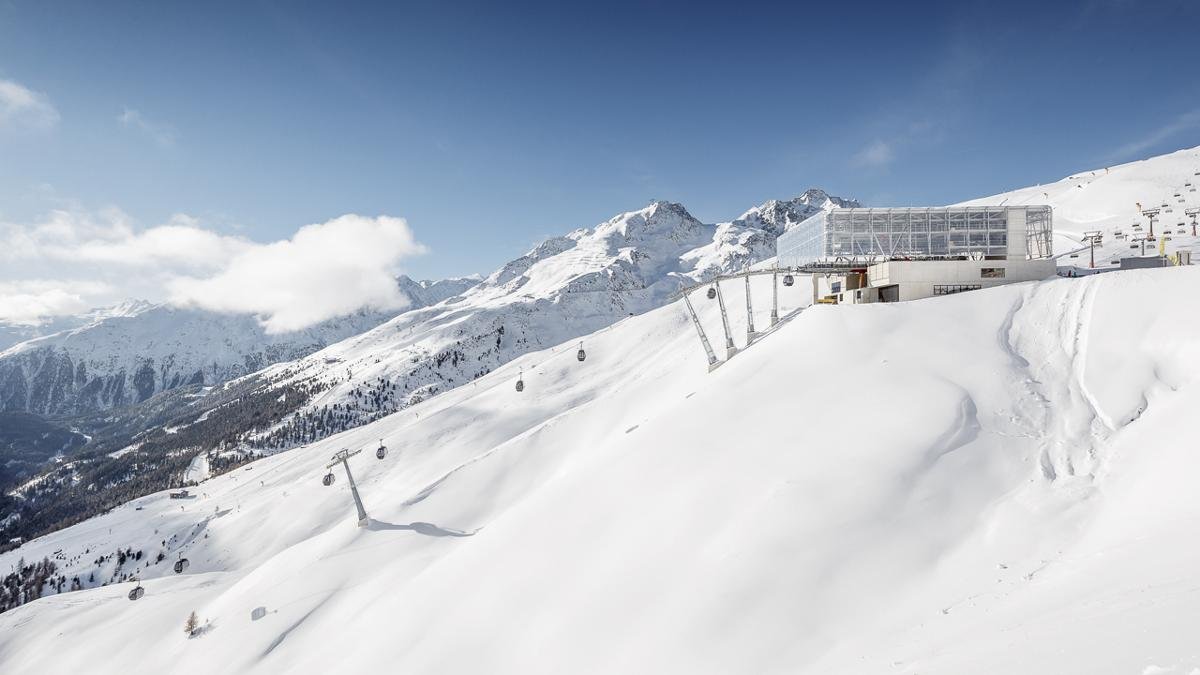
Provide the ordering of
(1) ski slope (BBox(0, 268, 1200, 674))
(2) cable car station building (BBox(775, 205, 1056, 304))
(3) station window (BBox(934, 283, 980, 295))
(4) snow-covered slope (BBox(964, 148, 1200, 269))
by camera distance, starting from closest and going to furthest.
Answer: (1) ski slope (BBox(0, 268, 1200, 674))
(3) station window (BBox(934, 283, 980, 295))
(2) cable car station building (BBox(775, 205, 1056, 304))
(4) snow-covered slope (BBox(964, 148, 1200, 269))

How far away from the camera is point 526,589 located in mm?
19750

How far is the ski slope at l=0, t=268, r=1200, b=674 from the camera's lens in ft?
42.3

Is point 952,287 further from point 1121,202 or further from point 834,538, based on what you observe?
point 1121,202

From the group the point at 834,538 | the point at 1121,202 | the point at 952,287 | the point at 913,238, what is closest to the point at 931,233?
the point at 913,238

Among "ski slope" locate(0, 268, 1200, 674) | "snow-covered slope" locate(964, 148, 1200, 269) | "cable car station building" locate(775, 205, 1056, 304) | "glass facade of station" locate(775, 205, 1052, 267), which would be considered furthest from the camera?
"snow-covered slope" locate(964, 148, 1200, 269)

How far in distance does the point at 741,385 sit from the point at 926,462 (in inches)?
412

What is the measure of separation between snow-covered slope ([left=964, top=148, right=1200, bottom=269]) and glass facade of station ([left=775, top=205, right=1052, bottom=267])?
66.2 ft

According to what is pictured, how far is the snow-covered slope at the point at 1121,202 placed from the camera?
2685 inches

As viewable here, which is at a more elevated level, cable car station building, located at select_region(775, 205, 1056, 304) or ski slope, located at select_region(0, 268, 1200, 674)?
cable car station building, located at select_region(775, 205, 1056, 304)

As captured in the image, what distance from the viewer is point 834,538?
16.7 metres

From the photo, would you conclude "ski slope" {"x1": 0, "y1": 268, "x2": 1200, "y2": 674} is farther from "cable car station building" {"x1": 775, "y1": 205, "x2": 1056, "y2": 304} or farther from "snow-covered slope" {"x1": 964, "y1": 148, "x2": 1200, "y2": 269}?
"snow-covered slope" {"x1": 964, "y1": 148, "x2": 1200, "y2": 269}

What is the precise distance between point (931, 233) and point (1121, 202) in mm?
99140

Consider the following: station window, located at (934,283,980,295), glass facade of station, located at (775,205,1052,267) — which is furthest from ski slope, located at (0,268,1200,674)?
glass facade of station, located at (775,205,1052,267)

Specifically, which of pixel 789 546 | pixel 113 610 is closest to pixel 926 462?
pixel 789 546
